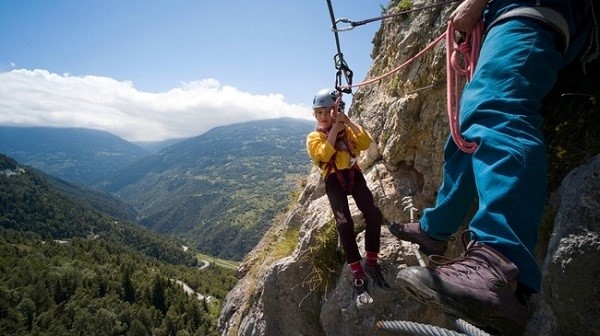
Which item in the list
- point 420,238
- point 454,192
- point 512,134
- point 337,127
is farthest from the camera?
point 337,127

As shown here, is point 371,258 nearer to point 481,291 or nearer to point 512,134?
point 481,291

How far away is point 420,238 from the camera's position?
300cm

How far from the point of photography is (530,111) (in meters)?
1.83

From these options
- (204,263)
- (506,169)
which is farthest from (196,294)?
(506,169)

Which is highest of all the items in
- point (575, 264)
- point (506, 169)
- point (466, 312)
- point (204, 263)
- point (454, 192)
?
point (506, 169)

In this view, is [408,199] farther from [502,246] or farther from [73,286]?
[73,286]

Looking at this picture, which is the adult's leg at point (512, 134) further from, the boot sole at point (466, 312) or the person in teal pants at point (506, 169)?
the boot sole at point (466, 312)

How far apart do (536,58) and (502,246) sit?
106cm

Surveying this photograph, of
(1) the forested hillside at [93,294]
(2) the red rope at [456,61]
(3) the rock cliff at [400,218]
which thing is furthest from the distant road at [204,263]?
(2) the red rope at [456,61]

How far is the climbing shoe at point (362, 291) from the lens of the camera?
4.47 metres

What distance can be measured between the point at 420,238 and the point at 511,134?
1.48 meters

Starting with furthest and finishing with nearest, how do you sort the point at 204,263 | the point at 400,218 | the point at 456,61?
the point at 204,263 < the point at 400,218 < the point at 456,61

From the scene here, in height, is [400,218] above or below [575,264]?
below

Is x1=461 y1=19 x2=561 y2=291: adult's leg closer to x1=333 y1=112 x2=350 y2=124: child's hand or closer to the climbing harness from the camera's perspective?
x1=333 y1=112 x2=350 y2=124: child's hand
